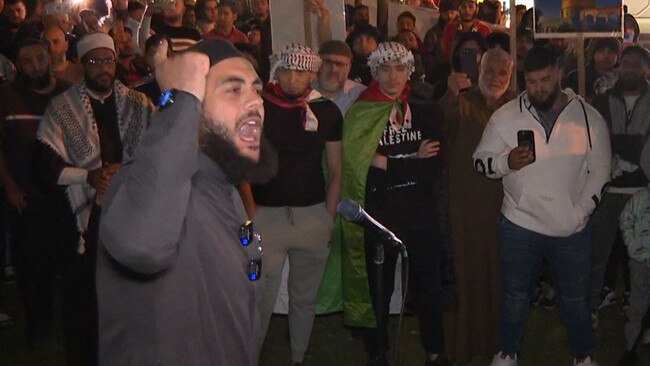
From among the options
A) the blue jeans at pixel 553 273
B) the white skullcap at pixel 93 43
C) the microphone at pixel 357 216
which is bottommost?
the blue jeans at pixel 553 273

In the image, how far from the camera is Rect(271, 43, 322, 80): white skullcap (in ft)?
Result: 19.8

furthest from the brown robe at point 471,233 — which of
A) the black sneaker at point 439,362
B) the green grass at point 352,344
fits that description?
the green grass at point 352,344

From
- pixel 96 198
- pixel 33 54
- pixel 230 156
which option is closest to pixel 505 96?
pixel 96 198

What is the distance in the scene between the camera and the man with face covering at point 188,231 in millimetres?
2518

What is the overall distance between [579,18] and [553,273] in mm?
2407

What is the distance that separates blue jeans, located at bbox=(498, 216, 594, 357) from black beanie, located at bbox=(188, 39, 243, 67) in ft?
11.1

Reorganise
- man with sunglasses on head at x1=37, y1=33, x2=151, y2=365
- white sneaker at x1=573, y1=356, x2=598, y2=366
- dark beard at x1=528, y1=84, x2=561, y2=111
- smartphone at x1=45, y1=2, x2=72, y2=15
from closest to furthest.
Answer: man with sunglasses on head at x1=37, y1=33, x2=151, y2=365 < dark beard at x1=528, y1=84, x2=561, y2=111 < white sneaker at x1=573, y1=356, x2=598, y2=366 < smartphone at x1=45, y1=2, x2=72, y2=15

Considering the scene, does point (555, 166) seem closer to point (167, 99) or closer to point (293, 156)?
point (293, 156)

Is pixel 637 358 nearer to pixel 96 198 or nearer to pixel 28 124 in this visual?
pixel 96 198

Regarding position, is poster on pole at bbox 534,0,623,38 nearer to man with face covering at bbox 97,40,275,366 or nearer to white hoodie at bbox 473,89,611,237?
white hoodie at bbox 473,89,611,237

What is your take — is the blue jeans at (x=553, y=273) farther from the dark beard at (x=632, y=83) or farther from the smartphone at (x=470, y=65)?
the dark beard at (x=632, y=83)

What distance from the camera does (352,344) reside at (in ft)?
23.4

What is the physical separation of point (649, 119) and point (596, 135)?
4.85 feet

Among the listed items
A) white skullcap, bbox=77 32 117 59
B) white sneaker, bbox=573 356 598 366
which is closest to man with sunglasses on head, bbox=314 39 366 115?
white skullcap, bbox=77 32 117 59
